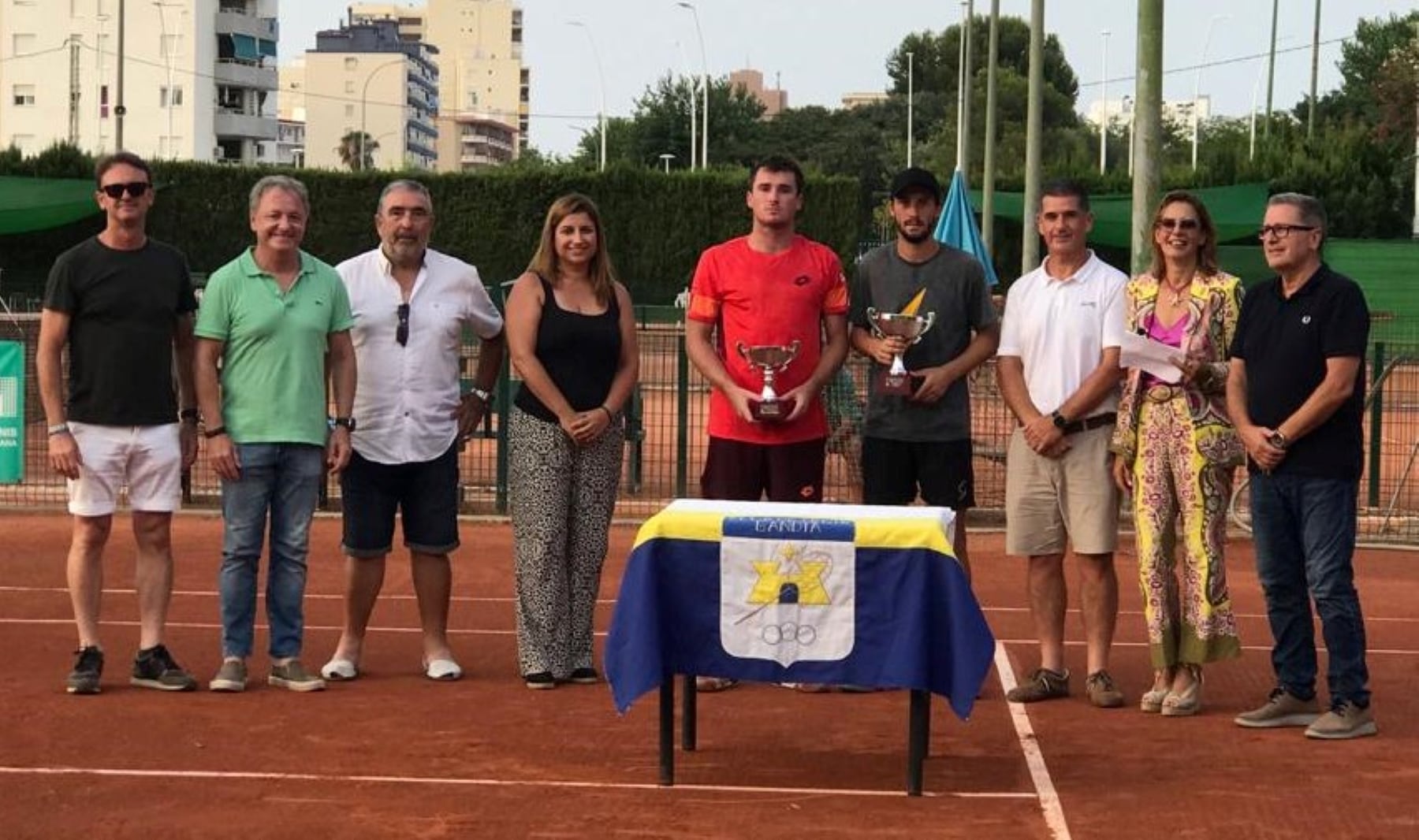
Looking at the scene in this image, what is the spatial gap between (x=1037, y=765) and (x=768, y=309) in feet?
7.88

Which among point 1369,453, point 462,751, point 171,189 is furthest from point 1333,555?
point 171,189

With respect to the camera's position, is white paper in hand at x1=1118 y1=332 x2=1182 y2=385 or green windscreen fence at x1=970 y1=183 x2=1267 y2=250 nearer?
white paper in hand at x1=1118 y1=332 x2=1182 y2=385

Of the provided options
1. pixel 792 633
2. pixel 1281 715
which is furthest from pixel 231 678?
pixel 1281 715

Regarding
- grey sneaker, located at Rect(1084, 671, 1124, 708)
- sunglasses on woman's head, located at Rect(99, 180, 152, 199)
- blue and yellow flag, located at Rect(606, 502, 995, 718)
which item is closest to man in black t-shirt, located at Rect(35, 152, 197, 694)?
sunglasses on woman's head, located at Rect(99, 180, 152, 199)

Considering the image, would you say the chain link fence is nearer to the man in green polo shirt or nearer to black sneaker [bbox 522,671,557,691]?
black sneaker [bbox 522,671,557,691]

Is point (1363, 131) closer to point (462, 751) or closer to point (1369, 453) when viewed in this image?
point (1369, 453)

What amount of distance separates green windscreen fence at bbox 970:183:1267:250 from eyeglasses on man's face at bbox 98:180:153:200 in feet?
121

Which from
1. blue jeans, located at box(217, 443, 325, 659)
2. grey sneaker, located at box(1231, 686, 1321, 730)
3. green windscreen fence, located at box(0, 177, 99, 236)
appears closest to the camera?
grey sneaker, located at box(1231, 686, 1321, 730)

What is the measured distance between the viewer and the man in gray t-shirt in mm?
10141

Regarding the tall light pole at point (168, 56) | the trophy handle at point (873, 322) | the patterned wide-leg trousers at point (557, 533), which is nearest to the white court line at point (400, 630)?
the patterned wide-leg trousers at point (557, 533)

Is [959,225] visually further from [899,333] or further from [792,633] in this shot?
[792,633]

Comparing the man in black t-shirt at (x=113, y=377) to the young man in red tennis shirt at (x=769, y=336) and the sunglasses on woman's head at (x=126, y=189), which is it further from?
the young man in red tennis shirt at (x=769, y=336)

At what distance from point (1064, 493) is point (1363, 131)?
171 feet

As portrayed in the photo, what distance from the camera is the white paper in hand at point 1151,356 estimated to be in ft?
31.3
